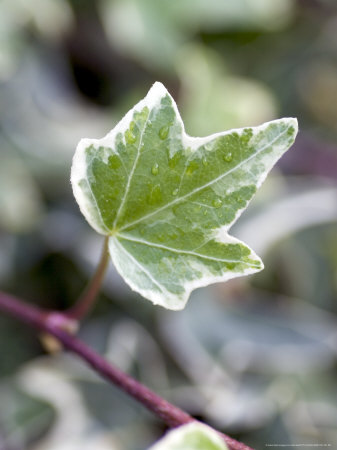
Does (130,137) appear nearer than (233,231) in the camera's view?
Yes

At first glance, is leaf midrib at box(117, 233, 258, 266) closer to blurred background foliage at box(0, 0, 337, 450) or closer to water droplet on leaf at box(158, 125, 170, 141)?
water droplet on leaf at box(158, 125, 170, 141)

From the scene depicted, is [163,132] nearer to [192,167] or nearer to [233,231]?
[192,167]

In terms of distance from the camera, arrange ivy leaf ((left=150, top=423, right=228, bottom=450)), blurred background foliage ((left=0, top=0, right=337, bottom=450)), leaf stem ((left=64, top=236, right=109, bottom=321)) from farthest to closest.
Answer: blurred background foliage ((left=0, top=0, right=337, bottom=450))
leaf stem ((left=64, top=236, right=109, bottom=321))
ivy leaf ((left=150, top=423, right=228, bottom=450))

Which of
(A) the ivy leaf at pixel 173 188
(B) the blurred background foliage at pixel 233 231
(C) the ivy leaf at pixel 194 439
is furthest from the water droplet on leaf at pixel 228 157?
(B) the blurred background foliage at pixel 233 231

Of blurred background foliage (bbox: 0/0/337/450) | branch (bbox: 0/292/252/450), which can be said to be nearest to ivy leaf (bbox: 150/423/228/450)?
branch (bbox: 0/292/252/450)

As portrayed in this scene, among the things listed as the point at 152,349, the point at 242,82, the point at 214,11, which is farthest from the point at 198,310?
the point at 214,11

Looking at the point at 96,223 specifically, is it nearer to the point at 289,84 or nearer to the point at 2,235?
the point at 2,235

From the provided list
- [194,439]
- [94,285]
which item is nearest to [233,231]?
[94,285]

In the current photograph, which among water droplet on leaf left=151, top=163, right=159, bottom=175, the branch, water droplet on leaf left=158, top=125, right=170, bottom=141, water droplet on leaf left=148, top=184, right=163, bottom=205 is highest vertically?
water droplet on leaf left=158, top=125, right=170, bottom=141
